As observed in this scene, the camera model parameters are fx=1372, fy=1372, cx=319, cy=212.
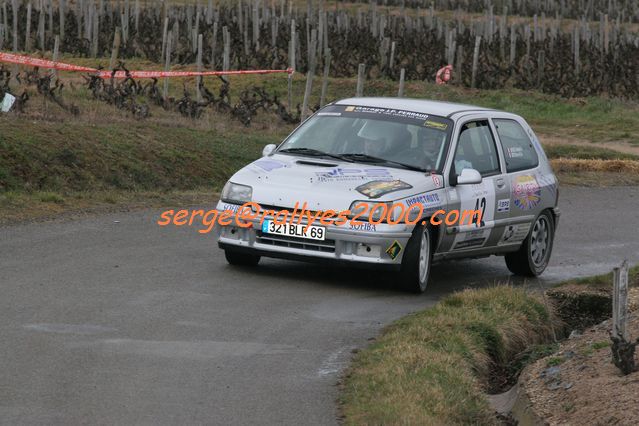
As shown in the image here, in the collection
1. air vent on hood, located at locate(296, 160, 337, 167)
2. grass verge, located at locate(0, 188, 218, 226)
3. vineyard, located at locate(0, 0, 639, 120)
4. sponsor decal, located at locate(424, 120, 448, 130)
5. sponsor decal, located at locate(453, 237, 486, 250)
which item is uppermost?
sponsor decal, located at locate(424, 120, 448, 130)

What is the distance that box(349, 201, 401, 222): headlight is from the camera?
1161 cm

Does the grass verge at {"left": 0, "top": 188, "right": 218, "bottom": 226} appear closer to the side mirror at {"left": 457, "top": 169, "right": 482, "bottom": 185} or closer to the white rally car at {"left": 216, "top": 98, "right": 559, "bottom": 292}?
the white rally car at {"left": 216, "top": 98, "right": 559, "bottom": 292}

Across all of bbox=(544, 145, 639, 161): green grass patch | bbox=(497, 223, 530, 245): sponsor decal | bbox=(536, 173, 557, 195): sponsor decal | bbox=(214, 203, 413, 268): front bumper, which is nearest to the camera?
bbox=(214, 203, 413, 268): front bumper

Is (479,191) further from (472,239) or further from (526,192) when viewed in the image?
(526,192)

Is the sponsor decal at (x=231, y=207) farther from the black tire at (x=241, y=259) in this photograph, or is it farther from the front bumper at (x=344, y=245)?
the black tire at (x=241, y=259)

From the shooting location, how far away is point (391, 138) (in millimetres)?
12805

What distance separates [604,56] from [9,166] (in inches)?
1247

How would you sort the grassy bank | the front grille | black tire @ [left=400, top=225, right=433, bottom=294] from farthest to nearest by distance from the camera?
black tire @ [left=400, top=225, right=433, bottom=294] → the front grille → the grassy bank

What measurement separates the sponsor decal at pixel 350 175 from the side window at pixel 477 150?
94 cm

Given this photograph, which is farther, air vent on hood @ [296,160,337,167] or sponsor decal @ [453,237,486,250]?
sponsor decal @ [453,237,486,250]

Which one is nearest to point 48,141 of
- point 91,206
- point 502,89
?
point 91,206

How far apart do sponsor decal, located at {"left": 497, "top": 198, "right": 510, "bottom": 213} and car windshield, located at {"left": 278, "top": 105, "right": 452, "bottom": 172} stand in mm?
913

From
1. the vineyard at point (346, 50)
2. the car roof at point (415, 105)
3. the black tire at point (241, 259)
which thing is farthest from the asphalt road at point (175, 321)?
the vineyard at point (346, 50)

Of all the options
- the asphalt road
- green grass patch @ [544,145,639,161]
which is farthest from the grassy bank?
green grass patch @ [544,145,639,161]
